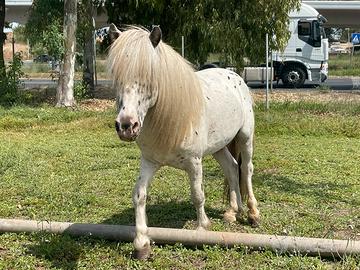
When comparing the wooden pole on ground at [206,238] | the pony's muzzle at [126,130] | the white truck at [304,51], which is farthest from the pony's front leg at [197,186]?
the white truck at [304,51]

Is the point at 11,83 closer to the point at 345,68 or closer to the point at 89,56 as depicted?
the point at 89,56

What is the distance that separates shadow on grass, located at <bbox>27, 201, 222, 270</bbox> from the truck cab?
19183 millimetres

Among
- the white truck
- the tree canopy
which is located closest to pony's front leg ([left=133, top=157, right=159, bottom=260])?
the tree canopy

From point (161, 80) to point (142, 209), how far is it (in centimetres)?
104

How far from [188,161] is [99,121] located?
819 cm

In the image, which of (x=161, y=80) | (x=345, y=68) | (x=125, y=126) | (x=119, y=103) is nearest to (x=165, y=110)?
(x=161, y=80)

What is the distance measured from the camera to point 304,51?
24188 mm

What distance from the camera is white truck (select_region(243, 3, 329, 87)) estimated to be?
78.8 feet

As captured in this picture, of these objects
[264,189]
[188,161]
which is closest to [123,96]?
[188,161]

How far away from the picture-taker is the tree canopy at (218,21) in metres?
16.0

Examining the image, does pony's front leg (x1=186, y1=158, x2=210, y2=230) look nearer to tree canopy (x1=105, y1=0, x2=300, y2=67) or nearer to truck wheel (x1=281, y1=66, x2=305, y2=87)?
tree canopy (x1=105, y1=0, x2=300, y2=67)

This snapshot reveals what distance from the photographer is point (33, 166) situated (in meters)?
7.92

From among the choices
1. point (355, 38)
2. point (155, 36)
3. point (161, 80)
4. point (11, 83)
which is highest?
point (355, 38)

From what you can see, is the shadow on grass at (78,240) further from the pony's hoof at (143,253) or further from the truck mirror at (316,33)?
the truck mirror at (316,33)
